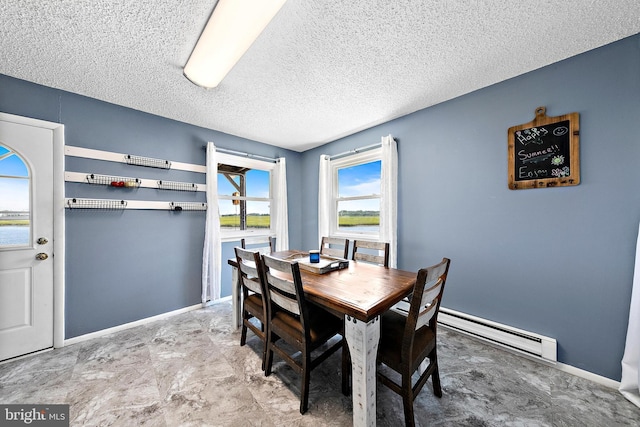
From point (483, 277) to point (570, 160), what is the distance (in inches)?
46.1

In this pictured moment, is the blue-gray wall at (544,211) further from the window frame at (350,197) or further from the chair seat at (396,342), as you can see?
the chair seat at (396,342)

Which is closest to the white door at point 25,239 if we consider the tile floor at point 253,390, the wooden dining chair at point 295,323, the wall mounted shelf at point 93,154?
the wall mounted shelf at point 93,154

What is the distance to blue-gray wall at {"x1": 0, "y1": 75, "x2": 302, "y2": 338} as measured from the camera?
216 centimetres

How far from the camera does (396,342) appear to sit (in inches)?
51.2

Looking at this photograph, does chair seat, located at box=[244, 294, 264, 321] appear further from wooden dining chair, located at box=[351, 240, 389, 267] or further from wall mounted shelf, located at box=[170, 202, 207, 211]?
wall mounted shelf, located at box=[170, 202, 207, 211]

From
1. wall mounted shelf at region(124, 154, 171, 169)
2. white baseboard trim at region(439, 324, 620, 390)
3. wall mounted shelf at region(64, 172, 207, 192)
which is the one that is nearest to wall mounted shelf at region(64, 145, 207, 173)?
wall mounted shelf at region(124, 154, 171, 169)

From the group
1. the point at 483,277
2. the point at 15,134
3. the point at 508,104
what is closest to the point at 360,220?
the point at 483,277

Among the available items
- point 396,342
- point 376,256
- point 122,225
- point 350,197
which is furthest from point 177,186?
point 396,342

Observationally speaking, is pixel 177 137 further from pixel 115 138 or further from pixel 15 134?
pixel 15 134

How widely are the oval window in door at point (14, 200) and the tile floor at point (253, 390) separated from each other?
1.06m

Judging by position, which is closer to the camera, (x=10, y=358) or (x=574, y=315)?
(x=574, y=315)

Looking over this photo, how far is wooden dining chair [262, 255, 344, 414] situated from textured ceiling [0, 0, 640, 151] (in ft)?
5.09

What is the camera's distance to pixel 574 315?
171 cm

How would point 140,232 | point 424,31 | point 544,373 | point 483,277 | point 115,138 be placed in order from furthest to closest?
1. point 140,232
2. point 115,138
3. point 483,277
4. point 544,373
5. point 424,31
